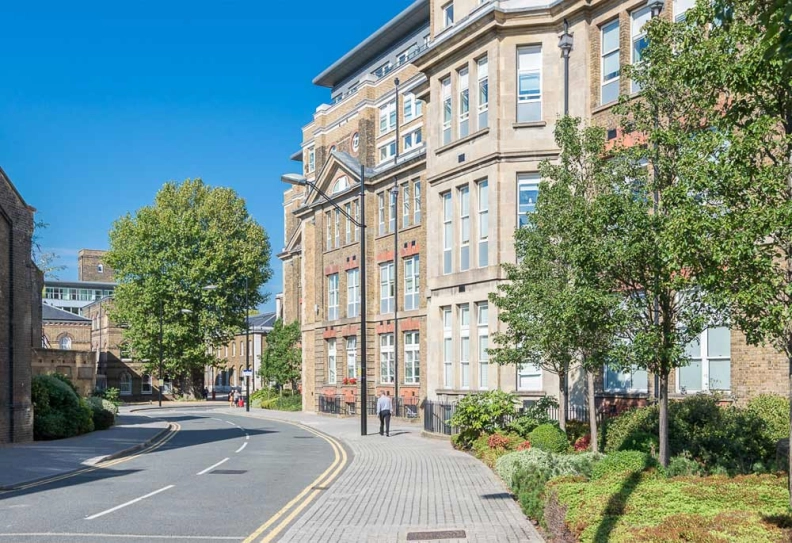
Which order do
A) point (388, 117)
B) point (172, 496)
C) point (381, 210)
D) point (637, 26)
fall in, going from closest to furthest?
point (172, 496) → point (637, 26) → point (381, 210) → point (388, 117)

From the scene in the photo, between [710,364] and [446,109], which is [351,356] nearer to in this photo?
[446,109]

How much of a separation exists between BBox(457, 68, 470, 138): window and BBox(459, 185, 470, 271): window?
188 cm

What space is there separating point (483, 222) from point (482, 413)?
6.39m

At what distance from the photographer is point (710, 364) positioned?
20.9 m

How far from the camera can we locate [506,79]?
2667 cm

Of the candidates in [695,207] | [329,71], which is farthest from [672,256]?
[329,71]

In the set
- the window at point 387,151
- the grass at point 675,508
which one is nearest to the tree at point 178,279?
the window at point 387,151

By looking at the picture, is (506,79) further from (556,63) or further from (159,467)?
(159,467)

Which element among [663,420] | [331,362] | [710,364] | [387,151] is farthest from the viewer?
[387,151]

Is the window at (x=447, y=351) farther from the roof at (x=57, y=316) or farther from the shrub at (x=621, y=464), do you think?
the roof at (x=57, y=316)

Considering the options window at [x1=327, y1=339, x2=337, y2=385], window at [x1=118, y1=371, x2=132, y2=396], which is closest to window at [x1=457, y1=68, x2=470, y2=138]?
window at [x1=327, y1=339, x2=337, y2=385]

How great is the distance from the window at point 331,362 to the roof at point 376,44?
20993mm

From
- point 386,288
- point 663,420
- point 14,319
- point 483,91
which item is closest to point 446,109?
point 483,91

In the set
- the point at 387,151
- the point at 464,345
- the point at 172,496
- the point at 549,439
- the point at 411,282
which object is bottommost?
the point at 172,496
